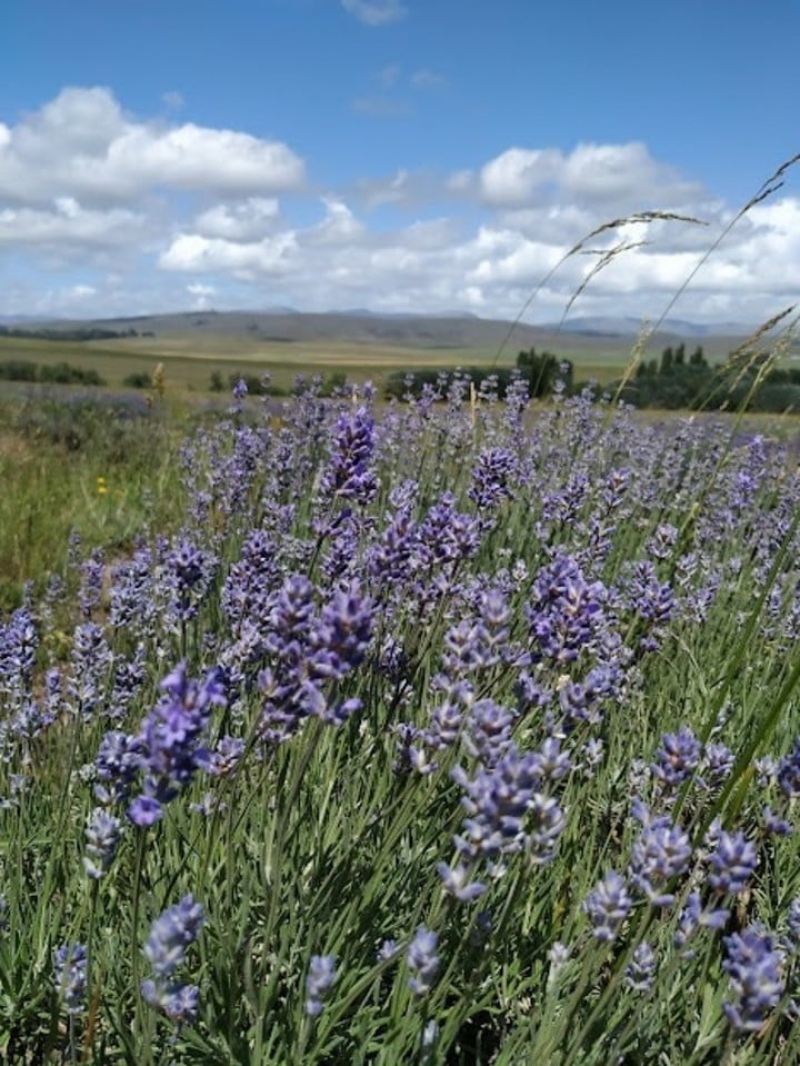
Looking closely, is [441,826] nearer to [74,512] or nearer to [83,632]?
[83,632]

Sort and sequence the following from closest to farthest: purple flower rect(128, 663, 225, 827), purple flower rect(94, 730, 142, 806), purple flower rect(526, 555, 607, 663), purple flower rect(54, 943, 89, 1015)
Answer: purple flower rect(128, 663, 225, 827)
purple flower rect(54, 943, 89, 1015)
purple flower rect(94, 730, 142, 806)
purple flower rect(526, 555, 607, 663)

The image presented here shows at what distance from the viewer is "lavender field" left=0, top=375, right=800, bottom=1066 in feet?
4.82

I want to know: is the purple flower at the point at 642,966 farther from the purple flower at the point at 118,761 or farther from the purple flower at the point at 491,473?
the purple flower at the point at 491,473

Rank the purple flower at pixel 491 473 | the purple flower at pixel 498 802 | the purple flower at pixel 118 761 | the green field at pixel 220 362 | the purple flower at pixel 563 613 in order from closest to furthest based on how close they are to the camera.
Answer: the purple flower at pixel 498 802, the purple flower at pixel 118 761, the purple flower at pixel 563 613, the purple flower at pixel 491 473, the green field at pixel 220 362

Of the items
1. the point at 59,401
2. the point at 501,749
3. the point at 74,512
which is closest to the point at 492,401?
the point at 74,512

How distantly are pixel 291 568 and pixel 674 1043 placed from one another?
7.94ft

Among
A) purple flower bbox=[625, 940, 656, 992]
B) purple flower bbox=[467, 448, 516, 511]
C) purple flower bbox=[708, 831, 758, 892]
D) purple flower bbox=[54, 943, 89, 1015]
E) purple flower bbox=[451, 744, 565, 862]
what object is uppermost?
purple flower bbox=[467, 448, 516, 511]

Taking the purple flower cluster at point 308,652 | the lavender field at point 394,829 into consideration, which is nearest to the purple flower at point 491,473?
the lavender field at point 394,829

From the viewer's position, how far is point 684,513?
577cm

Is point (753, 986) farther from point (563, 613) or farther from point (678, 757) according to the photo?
point (563, 613)

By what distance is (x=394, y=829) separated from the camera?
178 centimetres

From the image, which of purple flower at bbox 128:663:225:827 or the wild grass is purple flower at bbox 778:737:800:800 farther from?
purple flower at bbox 128:663:225:827

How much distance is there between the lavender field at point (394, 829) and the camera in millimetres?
1468

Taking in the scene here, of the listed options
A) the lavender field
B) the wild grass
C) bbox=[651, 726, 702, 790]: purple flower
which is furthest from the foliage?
bbox=[651, 726, 702, 790]: purple flower
